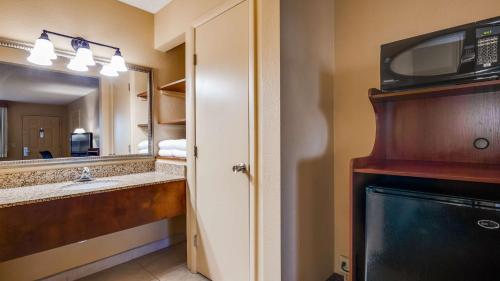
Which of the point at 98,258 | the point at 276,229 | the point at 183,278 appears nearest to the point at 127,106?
the point at 98,258

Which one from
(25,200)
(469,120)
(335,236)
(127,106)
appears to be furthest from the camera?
(127,106)

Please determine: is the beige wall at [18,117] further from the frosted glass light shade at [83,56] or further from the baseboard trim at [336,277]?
the baseboard trim at [336,277]

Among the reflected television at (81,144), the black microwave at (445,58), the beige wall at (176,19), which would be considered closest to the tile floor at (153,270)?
the reflected television at (81,144)

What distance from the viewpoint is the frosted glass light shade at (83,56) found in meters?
1.89

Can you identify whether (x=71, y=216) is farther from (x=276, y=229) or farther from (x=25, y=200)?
(x=276, y=229)

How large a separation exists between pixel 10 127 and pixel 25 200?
30.1 inches

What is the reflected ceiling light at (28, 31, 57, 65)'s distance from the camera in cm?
170

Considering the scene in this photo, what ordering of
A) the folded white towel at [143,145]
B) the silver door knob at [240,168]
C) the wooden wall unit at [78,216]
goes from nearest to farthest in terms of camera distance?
1. the wooden wall unit at [78,216]
2. the silver door knob at [240,168]
3. the folded white towel at [143,145]

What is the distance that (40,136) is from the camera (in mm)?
1825

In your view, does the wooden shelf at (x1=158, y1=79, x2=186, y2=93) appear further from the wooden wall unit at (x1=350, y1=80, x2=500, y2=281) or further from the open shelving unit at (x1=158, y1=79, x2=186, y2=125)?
the wooden wall unit at (x1=350, y1=80, x2=500, y2=281)

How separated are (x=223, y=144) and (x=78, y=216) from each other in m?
1.03

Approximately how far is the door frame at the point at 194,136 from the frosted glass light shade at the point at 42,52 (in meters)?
1.00

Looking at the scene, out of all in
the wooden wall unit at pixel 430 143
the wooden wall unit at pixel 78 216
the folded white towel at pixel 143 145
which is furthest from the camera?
the folded white towel at pixel 143 145

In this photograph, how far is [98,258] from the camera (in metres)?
2.03
